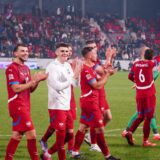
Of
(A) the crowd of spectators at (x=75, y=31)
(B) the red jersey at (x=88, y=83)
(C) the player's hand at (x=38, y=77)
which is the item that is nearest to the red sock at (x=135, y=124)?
(B) the red jersey at (x=88, y=83)

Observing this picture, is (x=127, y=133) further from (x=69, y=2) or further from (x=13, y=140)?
(x=69, y=2)

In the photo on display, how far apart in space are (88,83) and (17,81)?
5.29 feet

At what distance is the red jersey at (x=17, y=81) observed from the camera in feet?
31.0

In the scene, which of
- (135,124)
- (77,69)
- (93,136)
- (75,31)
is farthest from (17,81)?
(75,31)

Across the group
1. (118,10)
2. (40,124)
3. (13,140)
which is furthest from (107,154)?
(118,10)

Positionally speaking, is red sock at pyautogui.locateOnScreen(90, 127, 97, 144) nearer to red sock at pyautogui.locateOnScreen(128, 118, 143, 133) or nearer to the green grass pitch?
the green grass pitch

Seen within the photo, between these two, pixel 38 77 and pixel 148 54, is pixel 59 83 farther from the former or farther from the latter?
pixel 148 54

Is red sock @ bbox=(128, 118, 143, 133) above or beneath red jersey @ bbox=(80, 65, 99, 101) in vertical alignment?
beneath

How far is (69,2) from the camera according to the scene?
54.4m

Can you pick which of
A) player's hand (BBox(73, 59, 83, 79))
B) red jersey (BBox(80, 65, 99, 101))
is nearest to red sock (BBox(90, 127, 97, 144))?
red jersey (BBox(80, 65, 99, 101))

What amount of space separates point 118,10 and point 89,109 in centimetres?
4568

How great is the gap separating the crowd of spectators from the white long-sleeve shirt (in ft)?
125

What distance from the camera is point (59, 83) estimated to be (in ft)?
32.7

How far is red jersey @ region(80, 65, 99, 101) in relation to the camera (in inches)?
416
